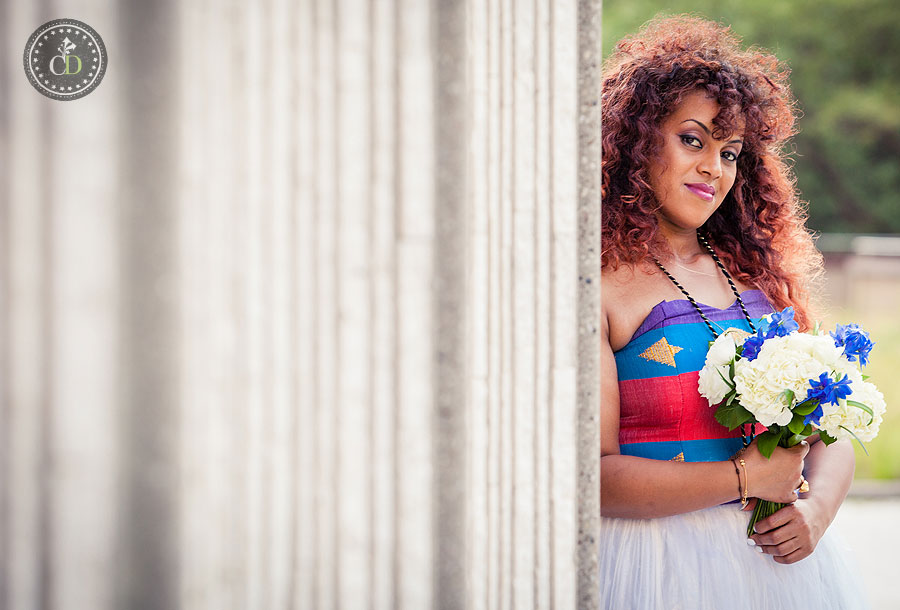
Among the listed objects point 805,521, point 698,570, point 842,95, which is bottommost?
point 698,570

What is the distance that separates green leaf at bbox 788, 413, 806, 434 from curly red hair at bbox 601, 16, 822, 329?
1.86 feet

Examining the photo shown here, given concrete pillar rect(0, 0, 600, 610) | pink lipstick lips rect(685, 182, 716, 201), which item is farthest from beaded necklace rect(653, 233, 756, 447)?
concrete pillar rect(0, 0, 600, 610)

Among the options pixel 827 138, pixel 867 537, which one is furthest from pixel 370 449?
pixel 827 138

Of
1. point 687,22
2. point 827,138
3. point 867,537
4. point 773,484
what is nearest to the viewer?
point 773,484

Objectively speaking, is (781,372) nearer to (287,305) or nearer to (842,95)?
(287,305)

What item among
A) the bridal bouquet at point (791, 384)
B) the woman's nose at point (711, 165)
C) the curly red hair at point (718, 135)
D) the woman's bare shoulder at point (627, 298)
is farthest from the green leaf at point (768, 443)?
the woman's nose at point (711, 165)

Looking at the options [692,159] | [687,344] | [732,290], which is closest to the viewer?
[687,344]

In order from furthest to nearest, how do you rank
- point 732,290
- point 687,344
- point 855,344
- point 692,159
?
1. point 732,290
2. point 692,159
3. point 687,344
4. point 855,344

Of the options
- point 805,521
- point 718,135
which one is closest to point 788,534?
point 805,521

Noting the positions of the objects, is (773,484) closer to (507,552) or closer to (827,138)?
(507,552)

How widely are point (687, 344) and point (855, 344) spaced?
1.27 ft

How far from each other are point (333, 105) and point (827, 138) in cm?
1290

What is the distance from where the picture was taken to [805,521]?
76.5 inches

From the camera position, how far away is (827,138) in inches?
481
